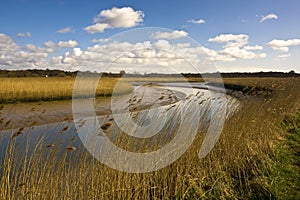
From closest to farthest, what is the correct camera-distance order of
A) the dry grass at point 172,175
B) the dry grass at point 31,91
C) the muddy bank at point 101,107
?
the dry grass at point 172,175, the muddy bank at point 101,107, the dry grass at point 31,91

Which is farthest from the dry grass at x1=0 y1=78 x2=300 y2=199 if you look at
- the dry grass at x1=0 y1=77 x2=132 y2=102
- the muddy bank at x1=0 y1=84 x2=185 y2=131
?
the dry grass at x1=0 y1=77 x2=132 y2=102

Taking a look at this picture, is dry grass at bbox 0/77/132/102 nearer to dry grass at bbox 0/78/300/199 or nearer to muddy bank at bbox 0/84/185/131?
muddy bank at bbox 0/84/185/131

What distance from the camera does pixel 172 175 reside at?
420cm

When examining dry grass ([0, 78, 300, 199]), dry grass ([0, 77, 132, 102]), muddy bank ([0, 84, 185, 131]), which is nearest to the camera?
dry grass ([0, 78, 300, 199])

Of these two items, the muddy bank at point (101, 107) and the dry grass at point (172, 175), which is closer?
the dry grass at point (172, 175)

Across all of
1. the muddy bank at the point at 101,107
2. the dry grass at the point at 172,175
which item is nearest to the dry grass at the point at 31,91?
the muddy bank at the point at 101,107

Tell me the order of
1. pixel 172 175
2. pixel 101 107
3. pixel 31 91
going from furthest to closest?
pixel 31 91, pixel 101 107, pixel 172 175

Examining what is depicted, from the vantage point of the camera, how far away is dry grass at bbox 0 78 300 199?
3328 millimetres

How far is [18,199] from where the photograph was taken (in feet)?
10.5

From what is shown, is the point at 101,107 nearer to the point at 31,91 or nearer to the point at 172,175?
A: the point at 172,175

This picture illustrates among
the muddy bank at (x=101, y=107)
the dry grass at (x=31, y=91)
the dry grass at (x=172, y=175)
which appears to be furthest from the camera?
the dry grass at (x=31, y=91)

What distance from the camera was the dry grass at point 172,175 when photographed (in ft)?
10.9

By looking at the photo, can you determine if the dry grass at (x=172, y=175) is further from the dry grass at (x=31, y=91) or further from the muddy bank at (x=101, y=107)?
the dry grass at (x=31, y=91)

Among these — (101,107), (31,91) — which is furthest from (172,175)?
(31,91)
